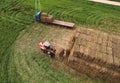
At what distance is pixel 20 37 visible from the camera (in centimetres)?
1459

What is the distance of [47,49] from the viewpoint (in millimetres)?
13180

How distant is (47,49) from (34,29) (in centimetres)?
290

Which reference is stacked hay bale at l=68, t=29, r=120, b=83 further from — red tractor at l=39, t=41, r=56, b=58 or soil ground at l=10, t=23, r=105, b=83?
red tractor at l=39, t=41, r=56, b=58

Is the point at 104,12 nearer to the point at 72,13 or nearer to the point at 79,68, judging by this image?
the point at 72,13

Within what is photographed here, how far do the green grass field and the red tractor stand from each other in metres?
0.36

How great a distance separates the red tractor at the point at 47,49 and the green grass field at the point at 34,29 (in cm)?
36

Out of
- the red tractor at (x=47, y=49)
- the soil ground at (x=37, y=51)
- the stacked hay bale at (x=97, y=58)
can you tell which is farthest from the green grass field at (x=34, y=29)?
the stacked hay bale at (x=97, y=58)

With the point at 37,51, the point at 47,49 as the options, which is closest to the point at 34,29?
the point at 37,51

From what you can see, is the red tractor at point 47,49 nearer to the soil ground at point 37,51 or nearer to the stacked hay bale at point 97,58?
the soil ground at point 37,51

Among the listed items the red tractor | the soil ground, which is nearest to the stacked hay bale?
the soil ground

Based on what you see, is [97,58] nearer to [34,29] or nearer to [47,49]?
[47,49]

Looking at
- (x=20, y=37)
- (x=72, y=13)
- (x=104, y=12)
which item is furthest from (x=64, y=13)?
(x=20, y=37)

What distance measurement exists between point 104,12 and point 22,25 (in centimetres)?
734

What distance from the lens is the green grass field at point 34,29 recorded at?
12.1m
